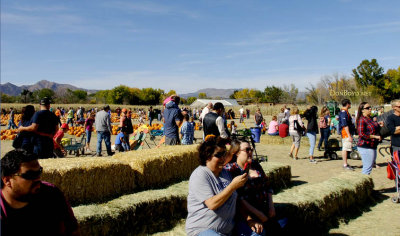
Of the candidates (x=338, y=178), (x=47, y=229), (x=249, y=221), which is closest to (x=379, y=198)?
(x=338, y=178)

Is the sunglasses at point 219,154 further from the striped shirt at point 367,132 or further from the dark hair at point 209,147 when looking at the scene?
the striped shirt at point 367,132

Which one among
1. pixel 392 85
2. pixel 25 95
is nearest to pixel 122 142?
pixel 392 85

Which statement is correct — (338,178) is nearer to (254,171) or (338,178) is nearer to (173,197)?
(254,171)

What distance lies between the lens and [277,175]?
23.6 feet

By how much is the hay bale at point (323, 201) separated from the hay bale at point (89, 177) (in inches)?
101

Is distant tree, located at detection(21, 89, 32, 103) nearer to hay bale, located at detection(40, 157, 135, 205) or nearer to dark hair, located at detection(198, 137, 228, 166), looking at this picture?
hay bale, located at detection(40, 157, 135, 205)

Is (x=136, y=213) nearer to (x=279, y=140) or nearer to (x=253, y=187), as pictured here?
(x=253, y=187)

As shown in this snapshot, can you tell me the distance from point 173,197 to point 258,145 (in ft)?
35.5

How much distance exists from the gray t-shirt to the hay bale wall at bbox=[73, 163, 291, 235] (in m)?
1.41

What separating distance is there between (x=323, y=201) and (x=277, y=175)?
1953 mm

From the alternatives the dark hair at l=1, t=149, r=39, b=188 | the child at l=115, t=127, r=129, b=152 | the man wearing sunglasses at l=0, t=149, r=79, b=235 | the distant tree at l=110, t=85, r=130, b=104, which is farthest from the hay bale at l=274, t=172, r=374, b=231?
the distant tree at l=110, t=85, r=130, b=104

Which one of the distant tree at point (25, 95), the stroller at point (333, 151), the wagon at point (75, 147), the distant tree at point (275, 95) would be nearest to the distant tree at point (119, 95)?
the distant tree at point (25, 95)

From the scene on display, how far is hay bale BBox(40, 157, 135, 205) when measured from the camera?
15.1 ft

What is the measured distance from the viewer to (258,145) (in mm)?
15422
